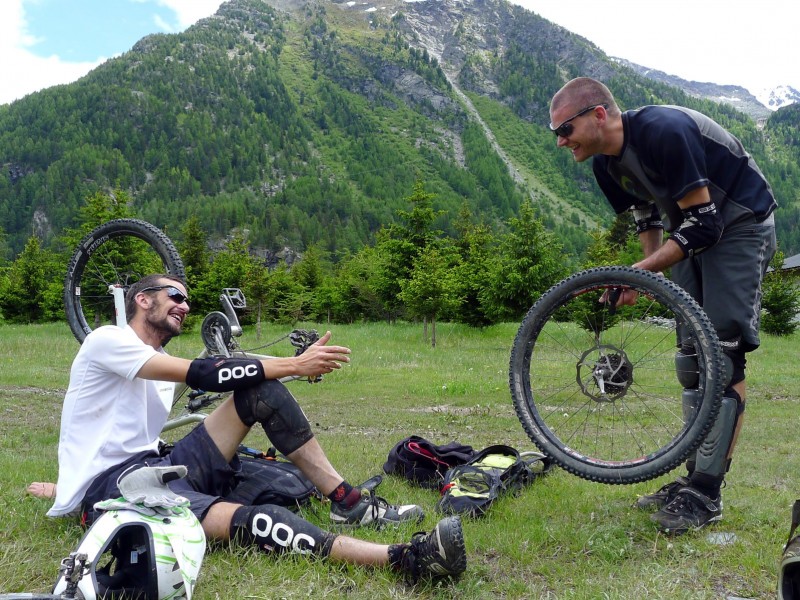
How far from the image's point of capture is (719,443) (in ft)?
12.0

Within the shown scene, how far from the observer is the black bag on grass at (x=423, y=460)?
480 cm

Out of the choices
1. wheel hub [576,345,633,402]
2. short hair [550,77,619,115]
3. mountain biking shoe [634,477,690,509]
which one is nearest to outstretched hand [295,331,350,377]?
wheel hub [576,345,633,402]

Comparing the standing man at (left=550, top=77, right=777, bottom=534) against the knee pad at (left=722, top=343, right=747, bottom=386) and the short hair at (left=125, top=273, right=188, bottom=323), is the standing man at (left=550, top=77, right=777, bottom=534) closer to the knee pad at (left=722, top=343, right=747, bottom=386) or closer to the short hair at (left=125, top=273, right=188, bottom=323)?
the knee pad at (left=722, top=343, right=747, bottom=386)

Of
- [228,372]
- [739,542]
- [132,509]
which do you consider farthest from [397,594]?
[739,542]

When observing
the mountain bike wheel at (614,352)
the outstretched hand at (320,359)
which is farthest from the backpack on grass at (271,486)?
the mountain bike wheel at (614,352)

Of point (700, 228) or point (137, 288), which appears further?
point (137, 288)

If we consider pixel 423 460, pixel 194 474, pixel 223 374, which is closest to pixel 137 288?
pixel 223 374

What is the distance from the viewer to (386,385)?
1302cm

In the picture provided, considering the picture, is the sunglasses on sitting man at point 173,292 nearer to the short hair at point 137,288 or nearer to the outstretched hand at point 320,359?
the short hair at point 137,288

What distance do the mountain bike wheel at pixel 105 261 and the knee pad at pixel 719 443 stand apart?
17.0ft

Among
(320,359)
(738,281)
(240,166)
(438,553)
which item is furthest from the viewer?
(240,166)

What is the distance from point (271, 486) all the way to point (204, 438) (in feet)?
1.92

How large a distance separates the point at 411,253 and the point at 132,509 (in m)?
26.1

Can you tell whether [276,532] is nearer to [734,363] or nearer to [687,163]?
A: [734,363]
